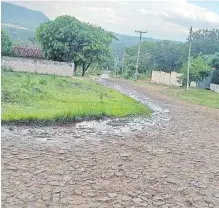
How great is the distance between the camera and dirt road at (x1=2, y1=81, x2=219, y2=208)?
16.3 ft

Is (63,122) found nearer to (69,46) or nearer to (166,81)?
(69,46)

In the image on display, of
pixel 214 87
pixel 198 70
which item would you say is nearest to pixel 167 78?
pixel 214 87

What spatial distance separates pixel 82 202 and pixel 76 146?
10.9ft

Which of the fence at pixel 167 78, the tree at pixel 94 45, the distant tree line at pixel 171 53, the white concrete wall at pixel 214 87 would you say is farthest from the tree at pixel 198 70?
the distant tree line at pixel 171 53

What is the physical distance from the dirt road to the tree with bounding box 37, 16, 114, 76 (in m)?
26.3

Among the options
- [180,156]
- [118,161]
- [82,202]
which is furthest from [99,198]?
[180,156]

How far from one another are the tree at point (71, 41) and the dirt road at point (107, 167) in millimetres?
26256

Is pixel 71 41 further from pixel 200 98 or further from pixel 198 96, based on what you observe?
pixel 200 98

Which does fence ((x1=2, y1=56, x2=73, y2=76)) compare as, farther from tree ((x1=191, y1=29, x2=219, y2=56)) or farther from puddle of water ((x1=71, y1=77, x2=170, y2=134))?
tree ((x1=191, y1=29, x2=219, y2=56))

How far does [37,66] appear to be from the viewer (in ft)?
107

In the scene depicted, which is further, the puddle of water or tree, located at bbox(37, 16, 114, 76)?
tree, located at bbox(37, 16, 114, 76)

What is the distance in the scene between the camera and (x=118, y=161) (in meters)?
6.97

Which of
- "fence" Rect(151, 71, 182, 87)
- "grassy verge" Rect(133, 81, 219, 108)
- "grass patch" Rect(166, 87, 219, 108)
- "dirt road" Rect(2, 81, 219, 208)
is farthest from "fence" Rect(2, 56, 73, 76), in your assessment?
"dirt road" Rect(2, 81, 219, 208)

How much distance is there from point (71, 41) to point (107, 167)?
30.8 m
